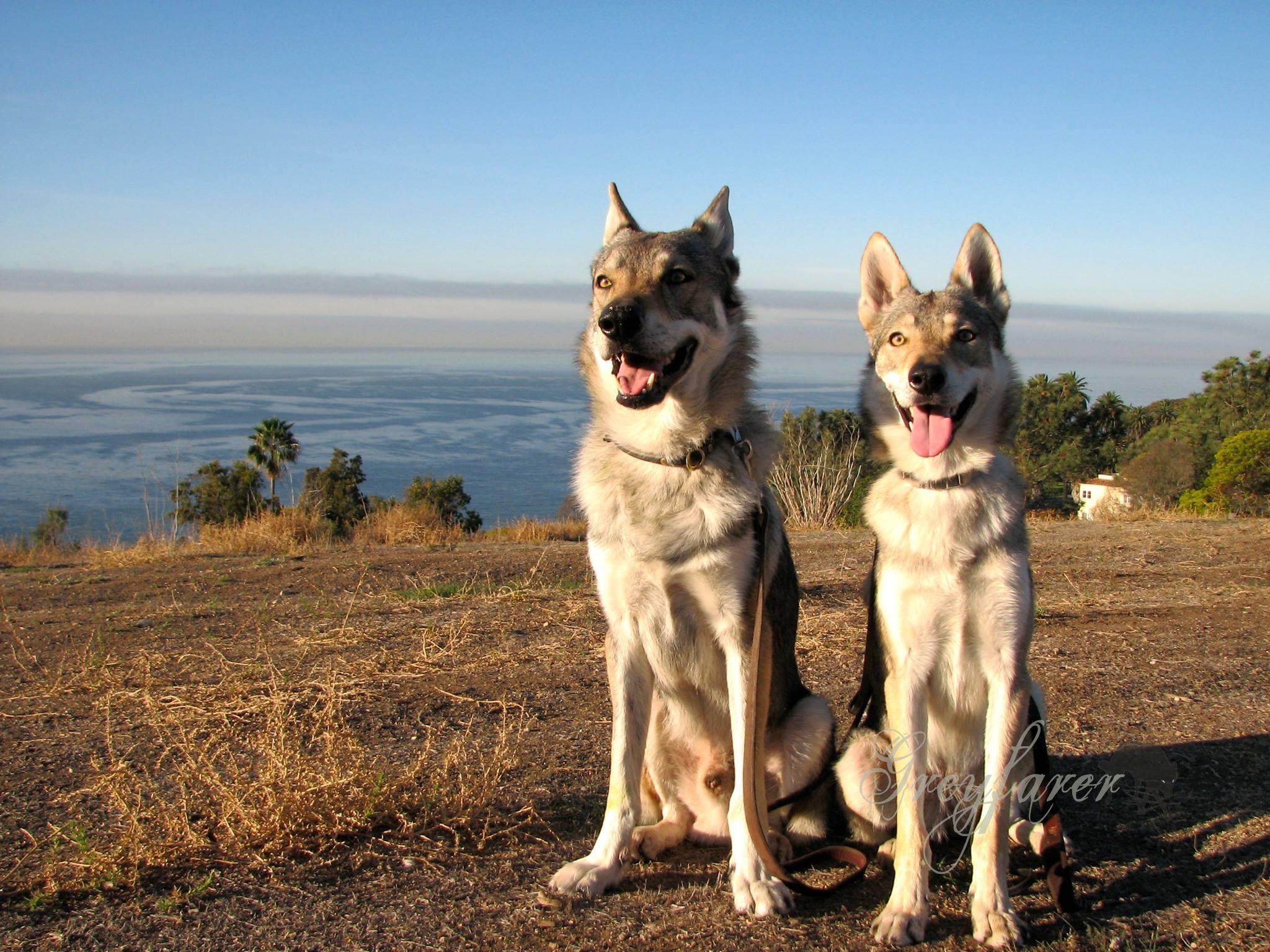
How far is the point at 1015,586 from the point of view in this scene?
10.3ft

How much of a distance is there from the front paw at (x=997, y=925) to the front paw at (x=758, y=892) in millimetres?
626

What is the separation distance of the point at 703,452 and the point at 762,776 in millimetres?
1285

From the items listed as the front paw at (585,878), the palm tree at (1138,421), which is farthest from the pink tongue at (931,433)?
the palm tree at (1138,421)

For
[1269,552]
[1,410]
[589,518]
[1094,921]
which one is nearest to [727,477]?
[589,518]

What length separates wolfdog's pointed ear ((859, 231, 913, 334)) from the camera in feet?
12.7

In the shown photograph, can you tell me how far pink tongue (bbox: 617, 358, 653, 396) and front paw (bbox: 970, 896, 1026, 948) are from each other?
2.20 m

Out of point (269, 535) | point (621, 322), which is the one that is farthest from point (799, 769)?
point (269, 535)

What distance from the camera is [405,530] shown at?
12734 millimetres

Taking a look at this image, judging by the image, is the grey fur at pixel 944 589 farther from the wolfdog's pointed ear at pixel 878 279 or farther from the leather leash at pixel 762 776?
the leather leash at pixel 762 776

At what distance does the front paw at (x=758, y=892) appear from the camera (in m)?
3.18

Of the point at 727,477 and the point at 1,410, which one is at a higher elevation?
the point at 727,477

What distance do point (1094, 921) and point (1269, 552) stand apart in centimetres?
841

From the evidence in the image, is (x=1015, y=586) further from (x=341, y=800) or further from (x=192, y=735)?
(x=192, y=735)

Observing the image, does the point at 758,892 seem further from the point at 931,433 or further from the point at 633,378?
the point at 633,378
